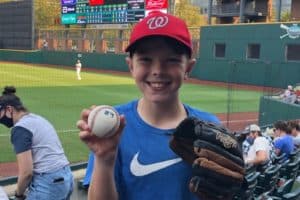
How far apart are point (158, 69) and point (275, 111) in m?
12.1

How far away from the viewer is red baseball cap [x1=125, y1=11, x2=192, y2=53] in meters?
1.97

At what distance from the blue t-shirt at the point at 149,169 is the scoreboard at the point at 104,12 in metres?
29.0

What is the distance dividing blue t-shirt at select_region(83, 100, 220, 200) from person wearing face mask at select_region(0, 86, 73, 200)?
1725 mm

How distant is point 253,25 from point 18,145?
25.0 m

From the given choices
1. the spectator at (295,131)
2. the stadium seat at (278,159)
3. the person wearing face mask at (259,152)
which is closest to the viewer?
the person wearing face mask at (259,152)

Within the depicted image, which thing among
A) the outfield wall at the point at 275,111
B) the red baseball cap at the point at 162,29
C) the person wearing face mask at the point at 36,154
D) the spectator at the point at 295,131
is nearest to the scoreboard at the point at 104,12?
the outfield wall at the point at 275,111

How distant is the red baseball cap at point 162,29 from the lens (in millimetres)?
1972

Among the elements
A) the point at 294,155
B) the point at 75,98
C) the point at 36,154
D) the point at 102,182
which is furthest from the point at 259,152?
the point at 75,98

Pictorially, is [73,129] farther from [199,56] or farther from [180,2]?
[180,2]

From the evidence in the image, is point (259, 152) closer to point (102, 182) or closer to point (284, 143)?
point (284, 143)

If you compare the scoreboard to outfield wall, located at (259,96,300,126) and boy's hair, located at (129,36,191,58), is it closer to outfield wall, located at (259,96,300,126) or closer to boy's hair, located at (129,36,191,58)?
outfield wall, located at (259,96,300,126)

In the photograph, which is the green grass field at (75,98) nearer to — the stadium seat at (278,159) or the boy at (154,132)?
the stadium seat at (278,159)

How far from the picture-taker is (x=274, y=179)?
554cm

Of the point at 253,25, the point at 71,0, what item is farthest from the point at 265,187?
the point at 71,0
